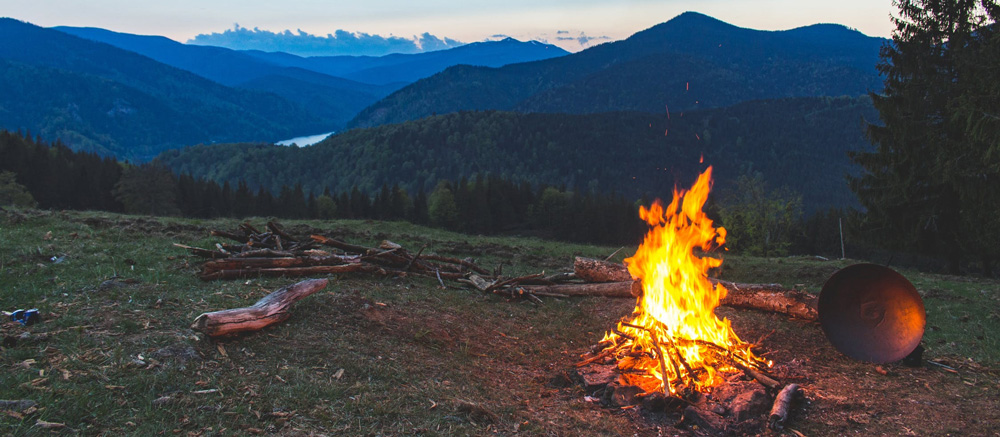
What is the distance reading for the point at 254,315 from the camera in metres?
7.03

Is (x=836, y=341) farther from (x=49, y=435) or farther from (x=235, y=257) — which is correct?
(x=235, y=257)

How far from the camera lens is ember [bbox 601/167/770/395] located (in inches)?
287

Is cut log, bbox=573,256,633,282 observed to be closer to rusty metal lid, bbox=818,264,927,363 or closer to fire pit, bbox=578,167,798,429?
fire pit, bbox=578,167,798,429

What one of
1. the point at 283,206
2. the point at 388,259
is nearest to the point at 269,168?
the point at 283,206

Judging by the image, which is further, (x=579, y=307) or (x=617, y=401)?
(x=579, y=307)

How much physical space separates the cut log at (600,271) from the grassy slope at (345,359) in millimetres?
883

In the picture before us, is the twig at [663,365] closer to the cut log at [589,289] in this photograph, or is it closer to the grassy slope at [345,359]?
the grassy slope at [345,359]

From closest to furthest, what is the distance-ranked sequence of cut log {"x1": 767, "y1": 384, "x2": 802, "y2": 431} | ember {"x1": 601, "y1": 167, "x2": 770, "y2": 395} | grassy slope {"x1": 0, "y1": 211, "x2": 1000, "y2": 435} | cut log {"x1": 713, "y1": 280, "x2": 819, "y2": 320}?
grassy slope {"x1": 0, "y1": 211, "x2": 1000, "y2": 435} → cut log {"x1": 767, "y1": 384, "x2": 802, "y2": 431} → ember {"x1": 601, "y1": 167, "x2": 770, "y2": 395} → cut log {"x1": 713, "y1": 280, "x2": 819, "y2": 320}

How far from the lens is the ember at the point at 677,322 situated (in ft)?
23.9

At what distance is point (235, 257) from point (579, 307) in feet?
24.5

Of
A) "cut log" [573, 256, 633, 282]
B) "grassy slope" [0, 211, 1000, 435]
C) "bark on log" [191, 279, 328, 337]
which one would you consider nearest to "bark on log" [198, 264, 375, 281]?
"grassy slope" [0, 211, 1000, 435]

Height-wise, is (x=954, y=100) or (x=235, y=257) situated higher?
(x=954, y=100)

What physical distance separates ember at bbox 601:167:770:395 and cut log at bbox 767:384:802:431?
70 centimetres

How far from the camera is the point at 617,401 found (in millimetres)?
6645
